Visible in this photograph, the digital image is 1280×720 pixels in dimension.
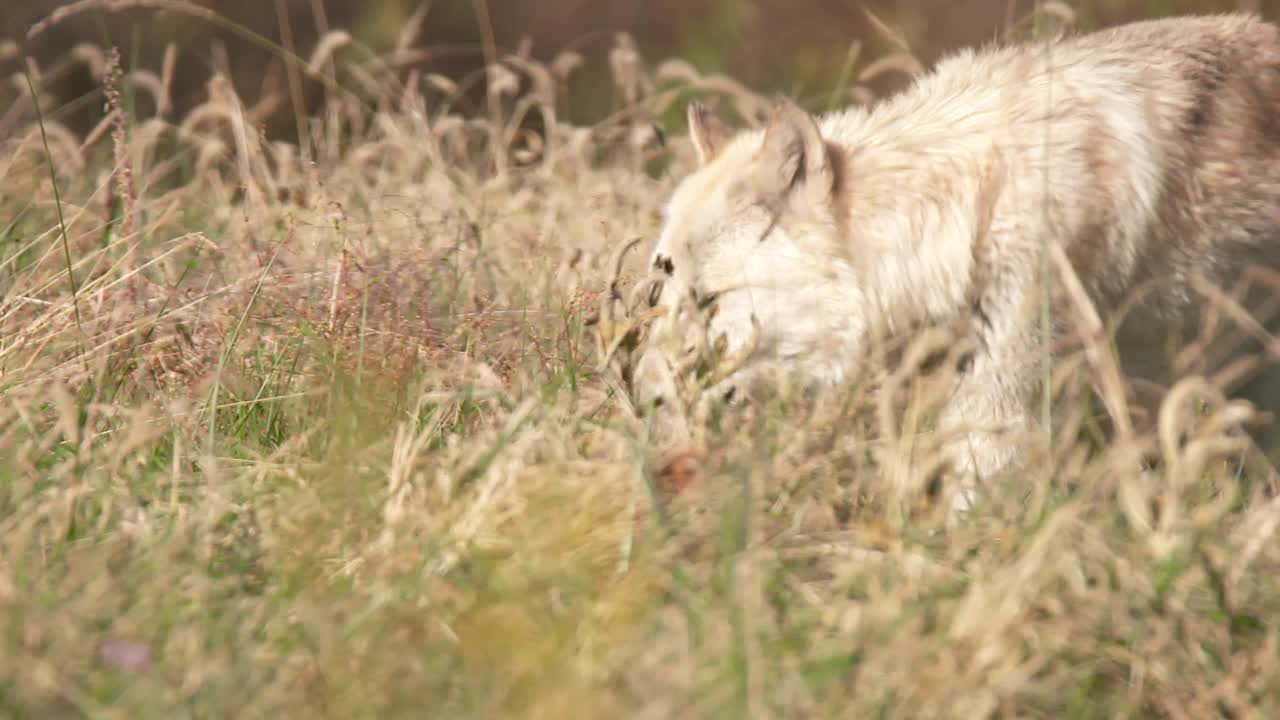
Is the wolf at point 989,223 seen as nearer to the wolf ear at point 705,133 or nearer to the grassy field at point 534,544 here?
the wolf ear at point 705,133

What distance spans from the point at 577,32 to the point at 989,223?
8828 mm

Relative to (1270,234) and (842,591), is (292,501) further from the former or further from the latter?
(1270,234)

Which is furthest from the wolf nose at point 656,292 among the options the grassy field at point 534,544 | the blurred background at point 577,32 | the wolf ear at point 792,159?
the blurred background at point 577,32

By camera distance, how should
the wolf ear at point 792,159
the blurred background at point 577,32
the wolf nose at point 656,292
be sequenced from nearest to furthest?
the wolf ear at point 792,159 → the wolf nose at point 656,292 → the blurred background at point 577,32

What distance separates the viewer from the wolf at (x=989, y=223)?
127 inches

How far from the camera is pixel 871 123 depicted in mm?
3639

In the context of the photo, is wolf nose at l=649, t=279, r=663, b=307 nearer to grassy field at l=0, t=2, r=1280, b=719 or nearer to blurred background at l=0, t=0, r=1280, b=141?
grassy field at l=0, t=2, r=1280, b=719

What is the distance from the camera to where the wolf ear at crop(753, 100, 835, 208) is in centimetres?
333

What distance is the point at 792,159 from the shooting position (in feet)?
11.1

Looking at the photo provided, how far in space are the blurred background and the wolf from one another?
584 centimetres

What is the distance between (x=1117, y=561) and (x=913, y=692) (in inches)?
18.1

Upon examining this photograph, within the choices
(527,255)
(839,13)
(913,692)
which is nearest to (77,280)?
(527,255)

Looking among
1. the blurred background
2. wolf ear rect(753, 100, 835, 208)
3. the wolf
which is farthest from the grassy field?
the blurred background

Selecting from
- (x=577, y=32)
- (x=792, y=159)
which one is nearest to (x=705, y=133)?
(x=792, y=159)
